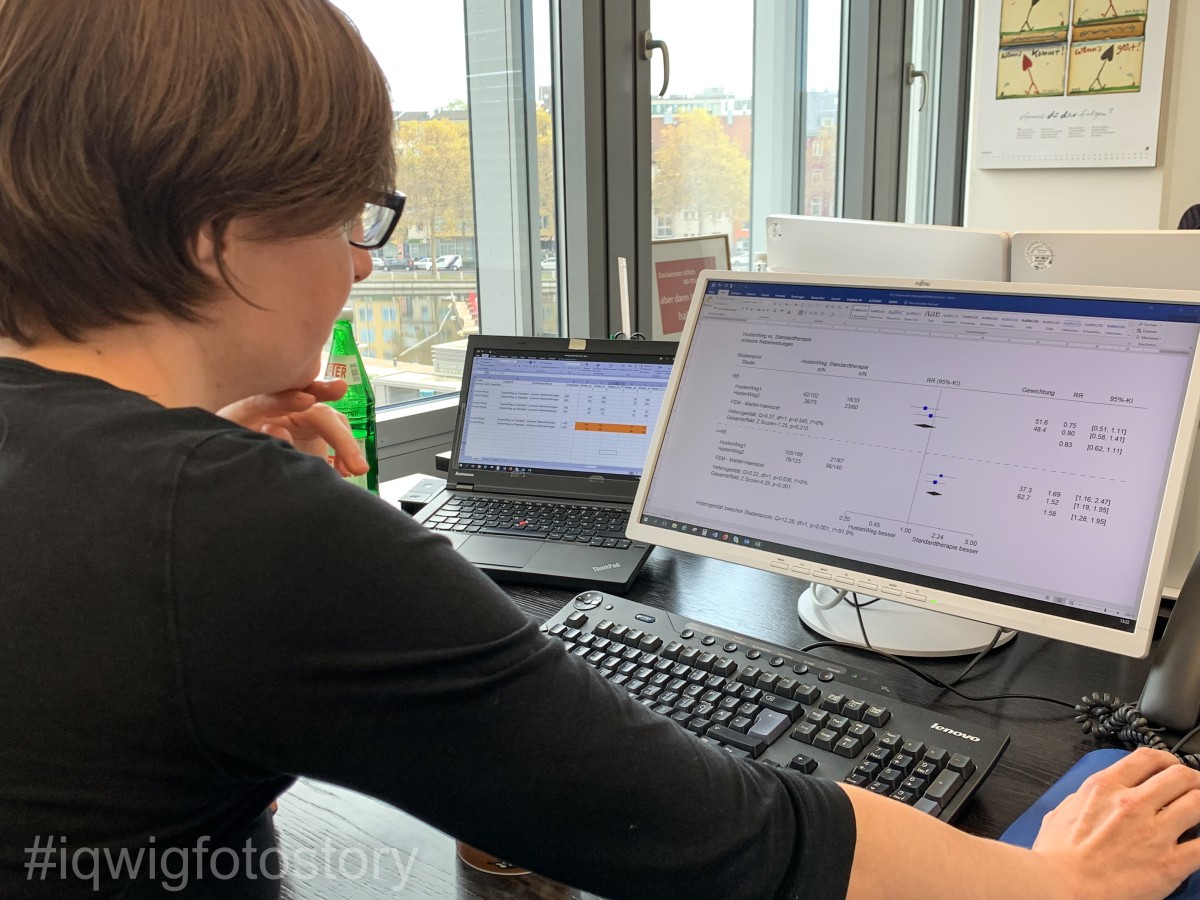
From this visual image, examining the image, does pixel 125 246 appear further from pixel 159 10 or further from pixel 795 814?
pixel 795 814

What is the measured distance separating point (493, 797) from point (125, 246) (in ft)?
1.26

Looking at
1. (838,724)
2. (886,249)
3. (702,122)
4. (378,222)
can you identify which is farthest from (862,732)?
(702,122)

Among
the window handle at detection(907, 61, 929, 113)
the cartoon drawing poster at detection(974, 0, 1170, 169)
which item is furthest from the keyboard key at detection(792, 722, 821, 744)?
the window handle at detection(907, 61, 929, 113)

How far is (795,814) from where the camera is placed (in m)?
0.59

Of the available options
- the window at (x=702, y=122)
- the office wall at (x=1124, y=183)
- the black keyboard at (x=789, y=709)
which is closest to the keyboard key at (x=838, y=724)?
the black keyboard at (x=789, y=709)

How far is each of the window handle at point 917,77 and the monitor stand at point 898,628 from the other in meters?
2.81

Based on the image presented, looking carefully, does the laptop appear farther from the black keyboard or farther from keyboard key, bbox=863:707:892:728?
keyboard key, bbox=863:707:892:728

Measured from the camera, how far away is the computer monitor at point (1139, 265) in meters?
1.12

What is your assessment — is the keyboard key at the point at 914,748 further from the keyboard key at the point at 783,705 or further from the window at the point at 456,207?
the window at the point at 456,207

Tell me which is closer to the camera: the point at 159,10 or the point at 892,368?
the point at 159,10

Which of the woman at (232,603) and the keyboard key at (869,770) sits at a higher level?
the woman at (232,603)

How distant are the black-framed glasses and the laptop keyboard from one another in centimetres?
60

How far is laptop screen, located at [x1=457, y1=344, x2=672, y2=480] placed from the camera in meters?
1.35

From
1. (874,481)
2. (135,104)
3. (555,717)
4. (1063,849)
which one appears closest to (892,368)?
(874,481)
